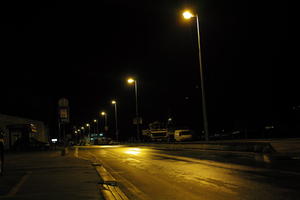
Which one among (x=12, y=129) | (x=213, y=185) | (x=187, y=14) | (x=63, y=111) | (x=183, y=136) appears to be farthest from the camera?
(x=183, y=136)

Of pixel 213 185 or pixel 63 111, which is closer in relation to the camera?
pixel 213 185

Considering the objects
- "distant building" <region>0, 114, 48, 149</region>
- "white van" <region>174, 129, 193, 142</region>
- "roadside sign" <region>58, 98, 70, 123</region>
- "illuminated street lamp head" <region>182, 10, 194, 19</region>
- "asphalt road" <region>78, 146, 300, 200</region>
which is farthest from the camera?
"white van" <region>174, 129, 193, 142</region>

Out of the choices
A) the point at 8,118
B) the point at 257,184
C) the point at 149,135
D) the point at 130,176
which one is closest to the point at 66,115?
the point at 130,176

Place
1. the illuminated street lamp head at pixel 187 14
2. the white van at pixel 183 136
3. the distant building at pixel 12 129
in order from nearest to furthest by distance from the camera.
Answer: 1. the illuminated street lamp head at pixel 187 14
2. the distant building at pixel 12 129
3. the white van at pixel 183 136

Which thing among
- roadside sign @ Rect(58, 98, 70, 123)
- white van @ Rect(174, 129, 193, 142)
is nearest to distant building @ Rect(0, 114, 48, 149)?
white van @ Rect(174, 129, 193, 142)

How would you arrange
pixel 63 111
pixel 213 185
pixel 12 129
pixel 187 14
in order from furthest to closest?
1. pixel 12 129
2. pixel 63 111
3. pixel 187 14
4. pixel 213 185

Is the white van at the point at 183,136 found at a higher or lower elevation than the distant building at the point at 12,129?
lower

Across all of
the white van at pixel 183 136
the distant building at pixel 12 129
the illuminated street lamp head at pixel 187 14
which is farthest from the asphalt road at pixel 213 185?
the white van at pixel 183 136

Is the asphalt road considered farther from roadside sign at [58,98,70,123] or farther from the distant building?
the distant building

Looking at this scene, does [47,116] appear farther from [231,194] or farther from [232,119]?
[231,194]

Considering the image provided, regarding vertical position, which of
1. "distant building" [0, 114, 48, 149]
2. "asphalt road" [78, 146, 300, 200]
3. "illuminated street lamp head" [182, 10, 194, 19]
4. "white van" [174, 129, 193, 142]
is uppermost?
"illuminated street lamp head" [182, 10, 194, 19]

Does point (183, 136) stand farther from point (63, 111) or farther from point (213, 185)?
point (213, 185)

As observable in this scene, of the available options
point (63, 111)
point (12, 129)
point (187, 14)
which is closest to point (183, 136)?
point (12, 129)

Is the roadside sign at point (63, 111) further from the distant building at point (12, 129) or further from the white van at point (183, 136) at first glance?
the white van at point (183, 136)
